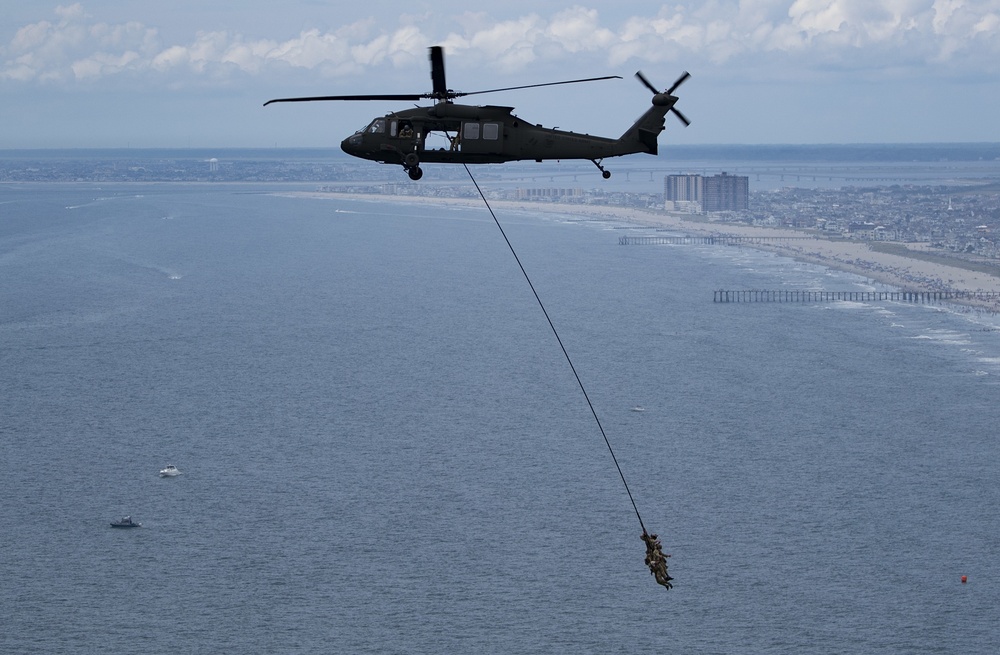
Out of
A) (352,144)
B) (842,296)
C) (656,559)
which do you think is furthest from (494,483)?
(842,296)

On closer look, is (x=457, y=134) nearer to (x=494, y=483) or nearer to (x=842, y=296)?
(x=494, y=483)

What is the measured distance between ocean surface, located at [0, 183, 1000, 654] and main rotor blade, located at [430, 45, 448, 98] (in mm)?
41713

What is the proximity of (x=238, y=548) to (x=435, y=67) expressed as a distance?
5245cm

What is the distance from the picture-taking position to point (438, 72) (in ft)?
82.0

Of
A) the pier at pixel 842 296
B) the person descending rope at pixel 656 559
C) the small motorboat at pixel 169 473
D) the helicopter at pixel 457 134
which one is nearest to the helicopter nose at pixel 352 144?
the helicopter at pixel 457 134

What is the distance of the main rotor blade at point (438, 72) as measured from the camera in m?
24.0

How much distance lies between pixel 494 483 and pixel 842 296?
307 ft

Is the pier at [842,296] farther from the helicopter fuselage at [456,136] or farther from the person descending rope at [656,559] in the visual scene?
the helicopter fuselage at [456,136]

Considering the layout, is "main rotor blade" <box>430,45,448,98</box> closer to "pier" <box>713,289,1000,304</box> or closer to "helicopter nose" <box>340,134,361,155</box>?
"helicopter nose" <box>340,134,361,155</box>

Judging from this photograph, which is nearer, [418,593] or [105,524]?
[418,593]

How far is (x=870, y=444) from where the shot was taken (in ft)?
296

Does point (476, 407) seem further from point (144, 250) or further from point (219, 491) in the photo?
point (144, 250)

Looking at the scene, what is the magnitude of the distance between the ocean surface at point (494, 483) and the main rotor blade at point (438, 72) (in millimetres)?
41713

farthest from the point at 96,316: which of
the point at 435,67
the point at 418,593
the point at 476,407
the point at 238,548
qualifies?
the point at 435,67
